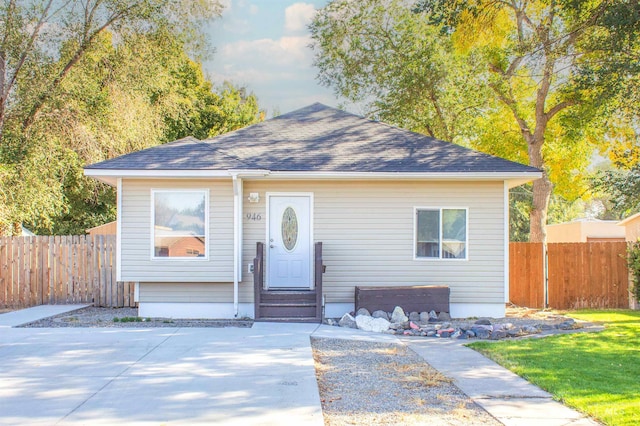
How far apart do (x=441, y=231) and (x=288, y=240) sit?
10.5ft

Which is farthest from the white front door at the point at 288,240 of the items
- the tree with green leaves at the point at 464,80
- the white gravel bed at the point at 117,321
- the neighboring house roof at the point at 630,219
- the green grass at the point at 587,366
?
the neighboring house roof at the point at 630,219

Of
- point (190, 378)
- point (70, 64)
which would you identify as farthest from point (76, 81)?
point (190, 378)

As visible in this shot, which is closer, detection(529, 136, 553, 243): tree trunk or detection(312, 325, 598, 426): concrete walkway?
detection(312, 325, 598, 426): concrete walkway

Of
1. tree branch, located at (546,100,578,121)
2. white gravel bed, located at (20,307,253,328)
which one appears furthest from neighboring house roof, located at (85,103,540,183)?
tree branch, located at (546,100,578,121)

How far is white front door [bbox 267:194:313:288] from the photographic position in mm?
12172

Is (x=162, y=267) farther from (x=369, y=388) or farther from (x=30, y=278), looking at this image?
(x=369, y=388)

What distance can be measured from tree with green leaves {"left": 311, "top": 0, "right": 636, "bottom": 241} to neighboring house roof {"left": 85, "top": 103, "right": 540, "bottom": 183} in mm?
4958

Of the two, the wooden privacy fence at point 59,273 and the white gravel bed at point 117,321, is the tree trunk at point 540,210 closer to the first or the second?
the white gravel bed at point 117,321

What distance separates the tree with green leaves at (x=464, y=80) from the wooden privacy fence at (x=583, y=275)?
3.86 meters

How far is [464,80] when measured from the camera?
19281 millimetres

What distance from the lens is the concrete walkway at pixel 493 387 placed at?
5.25m

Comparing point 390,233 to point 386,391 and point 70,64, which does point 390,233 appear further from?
point 70,64

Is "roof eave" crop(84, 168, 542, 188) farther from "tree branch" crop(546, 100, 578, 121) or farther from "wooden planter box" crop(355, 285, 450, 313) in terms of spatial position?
"tree branch" crop(546, 100, 578, 121)

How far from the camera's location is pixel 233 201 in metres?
11.6
